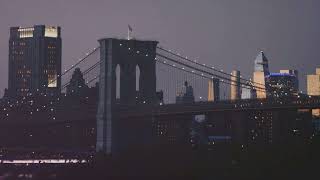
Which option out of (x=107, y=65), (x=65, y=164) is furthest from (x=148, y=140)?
(x=65, y=164)

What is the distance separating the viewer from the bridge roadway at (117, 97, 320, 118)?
8294 centimetres

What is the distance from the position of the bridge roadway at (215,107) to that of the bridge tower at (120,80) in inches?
59.2

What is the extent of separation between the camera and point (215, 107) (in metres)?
86.8

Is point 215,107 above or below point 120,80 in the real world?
below

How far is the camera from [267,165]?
238ft

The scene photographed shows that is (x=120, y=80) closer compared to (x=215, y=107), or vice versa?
(x=215, y=107)

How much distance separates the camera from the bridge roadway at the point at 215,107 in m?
82.9

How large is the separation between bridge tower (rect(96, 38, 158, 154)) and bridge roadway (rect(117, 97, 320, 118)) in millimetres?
1504

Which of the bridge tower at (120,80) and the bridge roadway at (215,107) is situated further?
the bridge tower at (120,80)

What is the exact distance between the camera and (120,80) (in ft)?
330

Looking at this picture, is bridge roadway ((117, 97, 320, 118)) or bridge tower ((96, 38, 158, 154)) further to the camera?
bridge tower ((96, 38, 158, 154))

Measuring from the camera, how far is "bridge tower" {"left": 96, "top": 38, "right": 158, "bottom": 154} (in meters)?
93.9

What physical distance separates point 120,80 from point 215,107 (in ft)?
52.8

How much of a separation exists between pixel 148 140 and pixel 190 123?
27.4 meters
